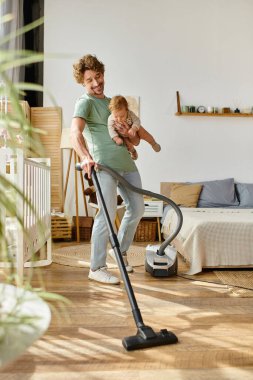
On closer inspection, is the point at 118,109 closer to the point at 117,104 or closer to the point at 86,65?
the point at 117,104

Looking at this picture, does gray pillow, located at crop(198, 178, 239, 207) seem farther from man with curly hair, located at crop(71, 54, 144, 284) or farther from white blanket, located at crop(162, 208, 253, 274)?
man with curly hair, located at crop(71, 54, 144, 284)

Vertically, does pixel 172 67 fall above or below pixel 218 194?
above

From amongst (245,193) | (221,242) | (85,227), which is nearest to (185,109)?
(245,193)

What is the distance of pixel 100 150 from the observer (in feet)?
8.43

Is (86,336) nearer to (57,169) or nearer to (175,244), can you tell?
(175,244)

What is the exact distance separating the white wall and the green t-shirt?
2486mm

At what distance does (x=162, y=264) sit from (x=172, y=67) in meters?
3.06

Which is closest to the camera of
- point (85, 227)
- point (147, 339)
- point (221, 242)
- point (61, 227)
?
point (147, 339)

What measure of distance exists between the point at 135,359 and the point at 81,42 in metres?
4.31

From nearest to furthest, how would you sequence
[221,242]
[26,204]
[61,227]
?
[26,204], [221,242], [61,227]

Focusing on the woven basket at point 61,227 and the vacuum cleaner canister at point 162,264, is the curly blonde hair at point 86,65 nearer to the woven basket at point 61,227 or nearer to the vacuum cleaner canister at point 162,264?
the vacuum cleaner canister at point 162,264

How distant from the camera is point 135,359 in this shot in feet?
4.83

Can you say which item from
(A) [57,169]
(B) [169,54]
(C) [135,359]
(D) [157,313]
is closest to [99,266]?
(D) [157,313]

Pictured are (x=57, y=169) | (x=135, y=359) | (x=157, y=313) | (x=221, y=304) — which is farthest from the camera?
(x=57, y=169)
